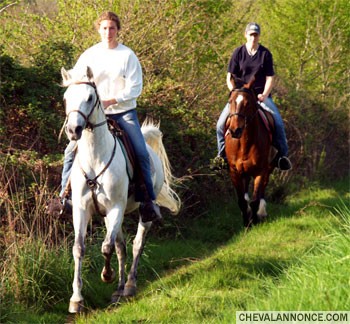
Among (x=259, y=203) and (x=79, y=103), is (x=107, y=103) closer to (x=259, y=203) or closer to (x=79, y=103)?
(x=79, y=103)

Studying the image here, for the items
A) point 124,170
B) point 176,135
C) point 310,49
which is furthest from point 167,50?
point 310,49

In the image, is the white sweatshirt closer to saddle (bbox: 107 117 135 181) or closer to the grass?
saddle (bbox: 107 117 135 181)

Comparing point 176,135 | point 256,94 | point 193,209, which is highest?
point 256,94

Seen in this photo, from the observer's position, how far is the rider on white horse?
26.8 feet

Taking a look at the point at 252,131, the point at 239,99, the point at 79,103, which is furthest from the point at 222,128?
the point at 79,103

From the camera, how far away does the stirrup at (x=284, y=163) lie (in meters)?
12.4

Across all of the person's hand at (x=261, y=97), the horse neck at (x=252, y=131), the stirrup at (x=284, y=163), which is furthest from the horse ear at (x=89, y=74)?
the stirrup at (x=284, y=163)

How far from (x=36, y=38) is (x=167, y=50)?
251cm

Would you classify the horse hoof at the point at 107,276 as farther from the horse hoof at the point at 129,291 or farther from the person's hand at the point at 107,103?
the person's hand at the point at 107,103

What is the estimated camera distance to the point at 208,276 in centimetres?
816

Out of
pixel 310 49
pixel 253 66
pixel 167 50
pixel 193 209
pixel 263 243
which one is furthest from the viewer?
pixel 310 49

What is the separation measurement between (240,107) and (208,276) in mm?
3877

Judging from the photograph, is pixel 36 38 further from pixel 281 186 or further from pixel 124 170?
pixel 124 170

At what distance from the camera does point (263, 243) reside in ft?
33.9
